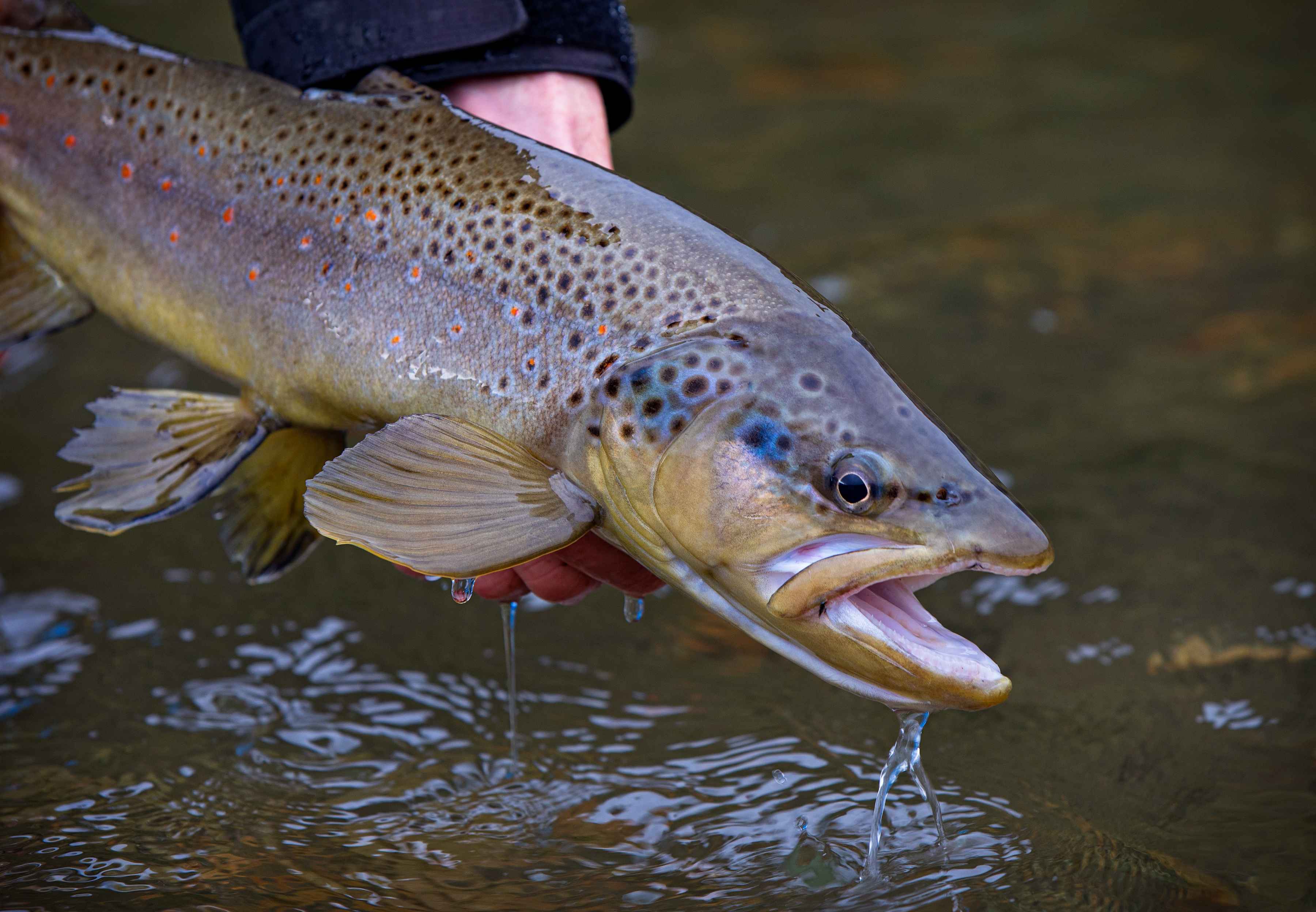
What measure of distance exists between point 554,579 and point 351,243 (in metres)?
0.87

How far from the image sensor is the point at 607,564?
2.95m

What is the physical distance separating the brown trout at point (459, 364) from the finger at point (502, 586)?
0.43 meters

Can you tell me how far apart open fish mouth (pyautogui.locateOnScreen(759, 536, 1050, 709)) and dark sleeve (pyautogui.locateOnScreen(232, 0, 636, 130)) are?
1.60m

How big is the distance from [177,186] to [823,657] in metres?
1.89

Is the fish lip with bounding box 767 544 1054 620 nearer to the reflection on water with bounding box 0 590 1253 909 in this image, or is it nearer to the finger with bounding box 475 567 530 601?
the reflection on water with bounding box 0 590 1253 909

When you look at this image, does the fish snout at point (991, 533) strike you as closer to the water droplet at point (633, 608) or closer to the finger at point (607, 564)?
the finger at point (607, 564)

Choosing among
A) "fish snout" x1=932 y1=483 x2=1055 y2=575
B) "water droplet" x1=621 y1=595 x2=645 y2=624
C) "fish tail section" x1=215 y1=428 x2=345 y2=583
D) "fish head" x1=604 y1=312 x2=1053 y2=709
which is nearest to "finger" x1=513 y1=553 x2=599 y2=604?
"water droplet" x1=621 y1=595 x2=645 y2=624

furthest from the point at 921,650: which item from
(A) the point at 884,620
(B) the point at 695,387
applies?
(B) the point at 695,387

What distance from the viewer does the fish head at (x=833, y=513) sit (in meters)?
2.32

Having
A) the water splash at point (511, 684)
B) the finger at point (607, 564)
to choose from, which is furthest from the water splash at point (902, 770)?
the water splash at point (511, 684)

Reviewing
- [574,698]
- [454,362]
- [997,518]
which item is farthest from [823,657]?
[574,698]

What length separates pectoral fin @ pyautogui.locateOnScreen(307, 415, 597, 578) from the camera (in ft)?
8.44

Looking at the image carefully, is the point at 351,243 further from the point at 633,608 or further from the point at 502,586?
the point at 633,608

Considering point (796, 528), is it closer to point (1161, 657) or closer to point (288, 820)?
point (288, 820)
